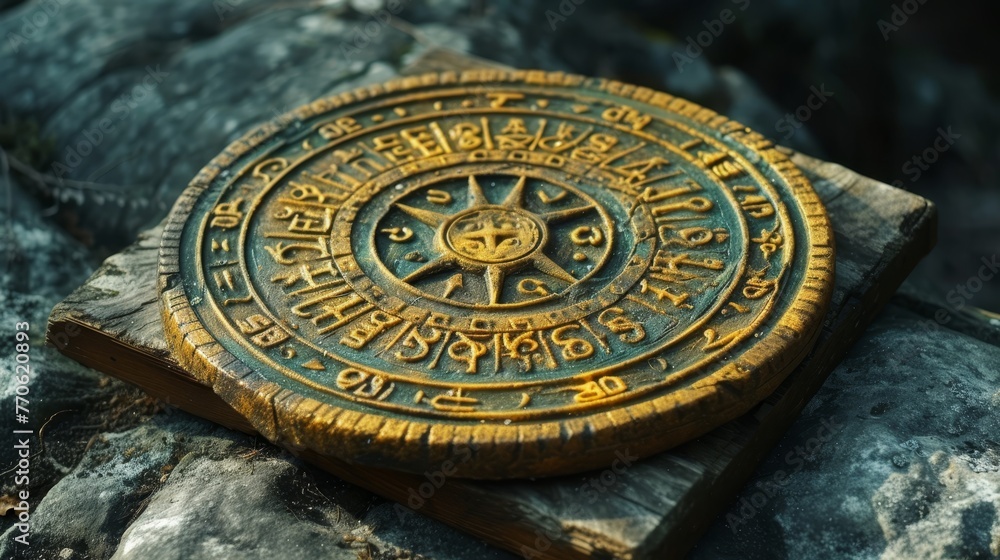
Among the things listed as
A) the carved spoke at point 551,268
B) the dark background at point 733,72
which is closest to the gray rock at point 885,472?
the carved spoke at point 551,268

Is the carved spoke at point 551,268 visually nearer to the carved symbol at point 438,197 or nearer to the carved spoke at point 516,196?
the carved spoke at point 516,196

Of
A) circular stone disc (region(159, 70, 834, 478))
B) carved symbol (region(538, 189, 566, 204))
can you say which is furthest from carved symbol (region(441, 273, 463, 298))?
carved symbol (region(538, 189, 566, 204))

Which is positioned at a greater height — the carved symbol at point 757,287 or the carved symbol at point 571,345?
the carved symbol at point 757,287

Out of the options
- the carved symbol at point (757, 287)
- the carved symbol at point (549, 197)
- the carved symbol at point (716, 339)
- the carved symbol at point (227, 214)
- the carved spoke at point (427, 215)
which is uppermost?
the carved symbol at point (757, 287)

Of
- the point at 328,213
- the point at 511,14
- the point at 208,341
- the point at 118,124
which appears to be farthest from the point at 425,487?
the point at 511,14

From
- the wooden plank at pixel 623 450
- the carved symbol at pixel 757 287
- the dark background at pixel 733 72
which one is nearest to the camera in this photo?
the wooden plank at pixel 623 450

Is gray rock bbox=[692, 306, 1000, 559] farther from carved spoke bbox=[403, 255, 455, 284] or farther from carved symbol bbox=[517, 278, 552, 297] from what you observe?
carved spoke bbox=[403, 255, 455, 284]

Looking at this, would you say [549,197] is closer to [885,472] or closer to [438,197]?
[438,197]
